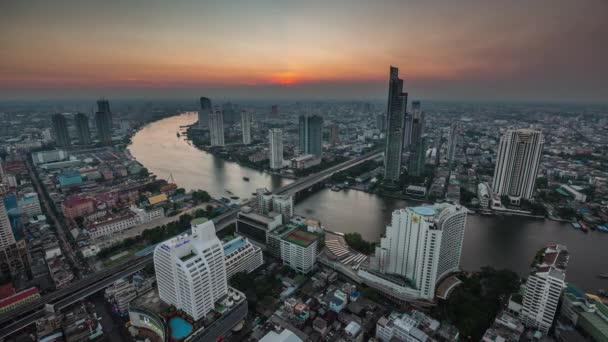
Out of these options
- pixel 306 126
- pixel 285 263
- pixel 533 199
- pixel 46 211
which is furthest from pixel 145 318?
pixel 306 126

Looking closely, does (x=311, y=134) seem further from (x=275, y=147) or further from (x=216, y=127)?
(x=216, y=127)

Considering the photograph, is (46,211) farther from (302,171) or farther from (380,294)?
(380,294)

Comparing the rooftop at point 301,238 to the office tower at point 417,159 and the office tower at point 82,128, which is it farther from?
the office tower at point 82,128

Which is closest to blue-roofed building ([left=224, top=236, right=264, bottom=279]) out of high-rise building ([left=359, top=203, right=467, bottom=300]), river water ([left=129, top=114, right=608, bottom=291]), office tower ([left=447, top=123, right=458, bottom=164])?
high-rise building ([left=359, top=203, right=467, bottom=300])

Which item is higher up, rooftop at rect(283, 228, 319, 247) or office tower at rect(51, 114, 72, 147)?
office tower at rect(51, 114, 72, 147)

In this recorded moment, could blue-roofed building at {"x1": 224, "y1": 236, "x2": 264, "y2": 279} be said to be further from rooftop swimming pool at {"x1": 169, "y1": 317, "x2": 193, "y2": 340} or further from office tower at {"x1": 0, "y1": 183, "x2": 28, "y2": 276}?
office tower at {"x1": 0, "y1": 183, "x2": 28, "y2": 276}

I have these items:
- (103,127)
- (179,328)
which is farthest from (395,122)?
(103,127)
